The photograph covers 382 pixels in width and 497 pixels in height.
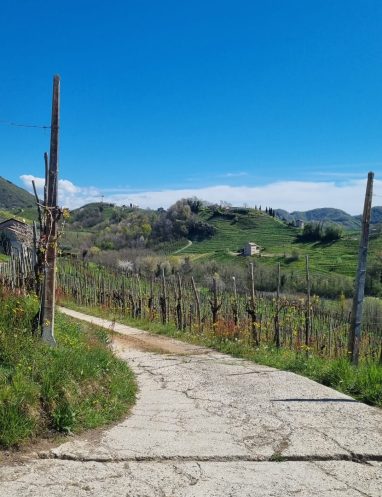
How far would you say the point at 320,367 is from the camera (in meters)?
8.05

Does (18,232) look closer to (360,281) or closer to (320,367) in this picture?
(320,367)

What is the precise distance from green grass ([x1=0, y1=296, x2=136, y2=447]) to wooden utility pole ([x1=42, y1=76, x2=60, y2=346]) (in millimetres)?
378

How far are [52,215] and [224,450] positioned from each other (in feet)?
13.2

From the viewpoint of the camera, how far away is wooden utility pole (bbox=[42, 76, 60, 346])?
7.00 metres

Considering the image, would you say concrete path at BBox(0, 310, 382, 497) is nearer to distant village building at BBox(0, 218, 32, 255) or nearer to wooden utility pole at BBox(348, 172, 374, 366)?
wooden utility pole at BBox(348, 172, 374, 366)

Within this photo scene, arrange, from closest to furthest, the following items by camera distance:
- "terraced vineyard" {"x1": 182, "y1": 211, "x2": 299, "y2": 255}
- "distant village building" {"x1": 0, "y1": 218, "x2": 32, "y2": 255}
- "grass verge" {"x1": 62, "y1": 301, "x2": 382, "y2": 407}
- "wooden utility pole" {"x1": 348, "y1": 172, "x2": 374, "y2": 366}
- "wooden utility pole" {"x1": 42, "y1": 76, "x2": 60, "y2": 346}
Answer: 1. "grass verge" {"x1": 62, "y1": 301, "x2": 382, "y2": 407}
2. "wooden utility pole" {"x1": 42, "y1": 76, "x2": 60, "y2": 346}
3. "wooden utility pole" {"x1": 348, "y1": 172, "x2": 374, "y2": 366}
4. "distant village building" {"x1": 0, "y1": 218, "x2": 32, "y2": 255}
5. "terraced vineyard" {"x1": 182, "y1": 211, "x2": 299, "y2": 255}

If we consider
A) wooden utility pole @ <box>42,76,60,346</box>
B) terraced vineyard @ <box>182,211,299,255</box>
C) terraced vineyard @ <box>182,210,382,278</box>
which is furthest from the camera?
terraced vineyard @ <box>182,211,299,255</box>

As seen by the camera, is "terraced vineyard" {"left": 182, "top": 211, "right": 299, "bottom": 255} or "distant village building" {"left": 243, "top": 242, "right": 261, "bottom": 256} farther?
"terraced vineyard" {"left": 182, "top": 211, "right": 299, "bottom": 255}

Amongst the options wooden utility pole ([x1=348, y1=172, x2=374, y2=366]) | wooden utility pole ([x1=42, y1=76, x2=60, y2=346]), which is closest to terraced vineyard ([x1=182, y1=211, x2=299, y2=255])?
wooden utility pole ([x1=348, y1=172, x2=374, y2=366])

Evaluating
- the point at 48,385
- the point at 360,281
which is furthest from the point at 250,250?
the point at 48,385

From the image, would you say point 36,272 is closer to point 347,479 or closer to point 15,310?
point 15,310

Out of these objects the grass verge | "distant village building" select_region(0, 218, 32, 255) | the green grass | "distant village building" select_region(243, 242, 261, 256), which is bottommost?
"distant village building" select_region(243, 242, 261, 256)

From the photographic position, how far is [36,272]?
777 centimetres

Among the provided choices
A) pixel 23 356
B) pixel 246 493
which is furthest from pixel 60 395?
pixel 246 493
